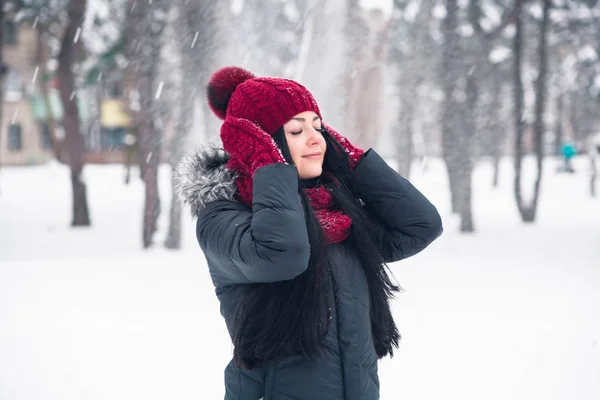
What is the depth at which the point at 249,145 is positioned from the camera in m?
1.87

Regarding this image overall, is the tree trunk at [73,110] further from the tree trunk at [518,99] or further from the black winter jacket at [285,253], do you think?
the black winter jacket at [285,253]

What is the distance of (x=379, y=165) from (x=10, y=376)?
3.52 metres

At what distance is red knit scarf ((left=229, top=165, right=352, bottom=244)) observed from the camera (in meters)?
1.92

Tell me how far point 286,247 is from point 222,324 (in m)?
3.86

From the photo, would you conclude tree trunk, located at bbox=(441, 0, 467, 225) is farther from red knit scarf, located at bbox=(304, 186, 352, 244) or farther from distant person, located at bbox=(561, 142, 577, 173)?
distant person, located at bbox=(561, 142, 577, 173)

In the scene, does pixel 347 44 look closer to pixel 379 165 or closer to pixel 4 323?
pixel 4 323

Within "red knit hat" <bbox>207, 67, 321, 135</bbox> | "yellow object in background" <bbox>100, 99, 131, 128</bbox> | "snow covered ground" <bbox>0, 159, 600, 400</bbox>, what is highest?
"yellow object in background" <bbox>100, 99, 131, 128</bbox>

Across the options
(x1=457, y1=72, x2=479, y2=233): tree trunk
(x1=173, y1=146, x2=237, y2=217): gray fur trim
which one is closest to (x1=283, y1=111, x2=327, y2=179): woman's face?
(x1=173, y1=146, x2=237, y2=217): gray fur trim

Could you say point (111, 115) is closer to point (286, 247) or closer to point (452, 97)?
point (452, 97)

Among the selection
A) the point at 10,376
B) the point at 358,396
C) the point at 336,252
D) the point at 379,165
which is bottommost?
the point at 10,376

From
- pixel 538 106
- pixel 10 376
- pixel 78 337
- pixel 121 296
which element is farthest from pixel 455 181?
pixel 10 376

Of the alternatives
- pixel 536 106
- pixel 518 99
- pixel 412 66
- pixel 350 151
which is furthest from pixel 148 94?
pixel 536 106

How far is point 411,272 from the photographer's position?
25.3ft

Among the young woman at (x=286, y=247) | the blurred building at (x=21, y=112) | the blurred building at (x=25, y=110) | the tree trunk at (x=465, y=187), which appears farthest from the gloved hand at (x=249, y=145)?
the blurred building at (x=21, y=112)
